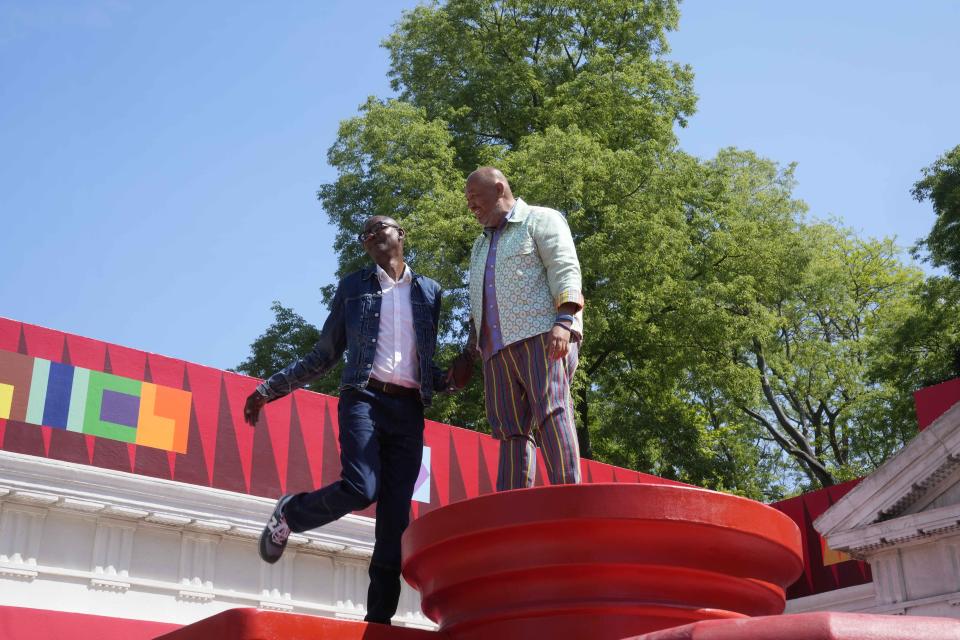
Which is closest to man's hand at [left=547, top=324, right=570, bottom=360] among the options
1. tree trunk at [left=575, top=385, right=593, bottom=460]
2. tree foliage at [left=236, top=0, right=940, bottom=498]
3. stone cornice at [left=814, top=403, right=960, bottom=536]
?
stone cornice at [left=814, top=403, right=960, bottom=536]

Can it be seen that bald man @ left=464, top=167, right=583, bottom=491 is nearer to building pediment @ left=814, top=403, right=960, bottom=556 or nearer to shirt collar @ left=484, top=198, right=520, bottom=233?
shirt collar @ left=484, top=198, right=520, bottom=233

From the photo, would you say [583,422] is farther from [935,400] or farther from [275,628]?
[275,628]

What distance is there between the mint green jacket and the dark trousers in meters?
0.60

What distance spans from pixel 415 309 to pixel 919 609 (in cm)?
1322

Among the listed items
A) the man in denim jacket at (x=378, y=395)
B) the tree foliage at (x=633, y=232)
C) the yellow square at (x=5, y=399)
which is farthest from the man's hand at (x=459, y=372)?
the tree foliage at (x=633, y=232)

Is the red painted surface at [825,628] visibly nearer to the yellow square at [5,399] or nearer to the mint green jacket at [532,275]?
the mint green jacket at [532,275]

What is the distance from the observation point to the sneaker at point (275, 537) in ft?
14.8

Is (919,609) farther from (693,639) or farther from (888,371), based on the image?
(693,639)

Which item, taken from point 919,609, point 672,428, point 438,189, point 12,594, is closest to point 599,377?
point 672,428

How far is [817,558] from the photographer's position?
682 inches

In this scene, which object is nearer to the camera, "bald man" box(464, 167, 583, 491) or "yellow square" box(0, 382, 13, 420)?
"bald man" box(464, 167, 583, 491)

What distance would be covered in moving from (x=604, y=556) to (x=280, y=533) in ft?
5.68

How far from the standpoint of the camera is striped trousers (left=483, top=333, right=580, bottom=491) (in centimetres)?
448

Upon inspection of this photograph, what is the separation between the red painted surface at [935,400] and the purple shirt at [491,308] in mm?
12770
